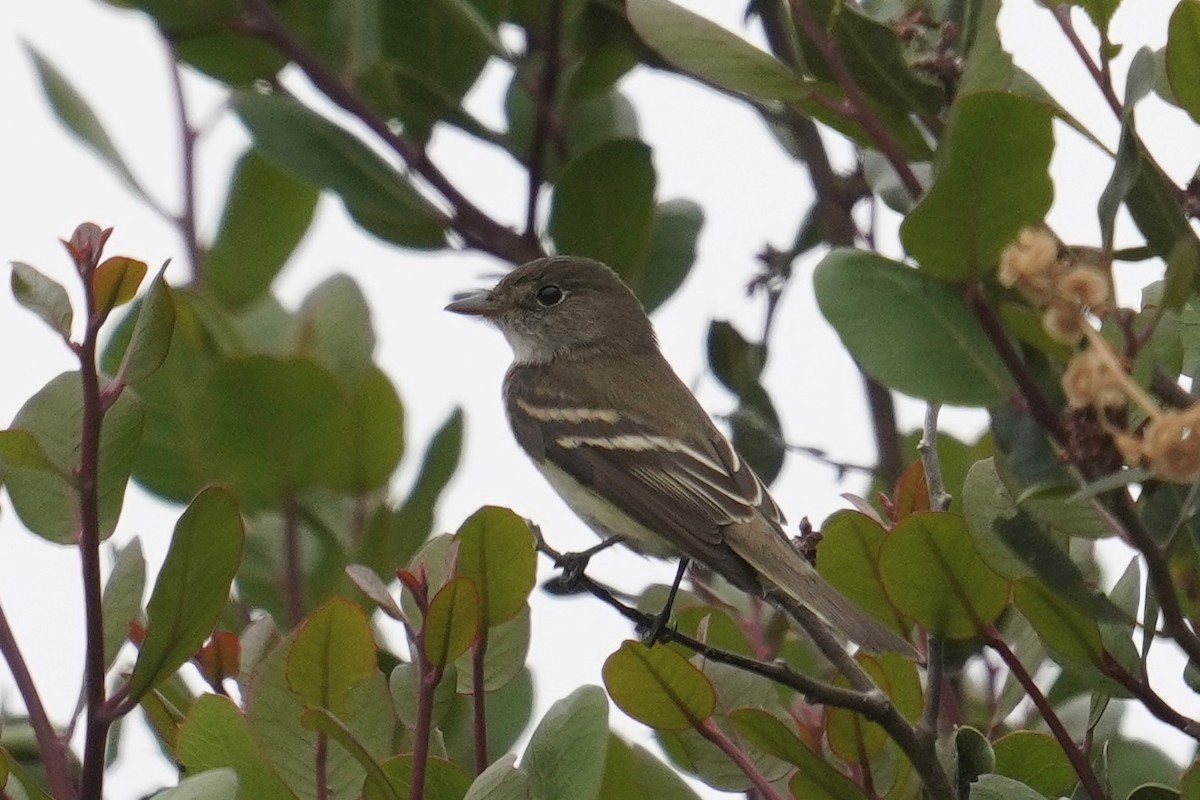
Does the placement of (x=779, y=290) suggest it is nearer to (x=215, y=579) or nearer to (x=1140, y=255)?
(x=1140, y=255)

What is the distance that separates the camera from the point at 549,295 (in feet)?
22.3

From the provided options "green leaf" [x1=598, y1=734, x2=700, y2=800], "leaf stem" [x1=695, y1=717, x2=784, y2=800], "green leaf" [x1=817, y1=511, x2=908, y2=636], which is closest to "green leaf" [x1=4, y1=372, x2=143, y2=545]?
"green leaf" [x1=598, y1=734, x2=700, y2=800]

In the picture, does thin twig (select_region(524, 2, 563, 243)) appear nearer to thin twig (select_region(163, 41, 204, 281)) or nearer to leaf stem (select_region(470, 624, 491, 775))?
thin twig (select_region(163, 41, 204, 281))

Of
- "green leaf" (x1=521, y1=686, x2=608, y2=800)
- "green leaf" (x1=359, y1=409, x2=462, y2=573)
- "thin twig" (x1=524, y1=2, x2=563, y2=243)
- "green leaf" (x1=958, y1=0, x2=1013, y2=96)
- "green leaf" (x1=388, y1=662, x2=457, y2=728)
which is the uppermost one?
"thin twig" (x1=524, y1=2, x2=563, y2=243)

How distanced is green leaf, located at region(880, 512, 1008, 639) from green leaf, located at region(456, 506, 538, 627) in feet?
1.90

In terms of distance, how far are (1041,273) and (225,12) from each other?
264 centimetres

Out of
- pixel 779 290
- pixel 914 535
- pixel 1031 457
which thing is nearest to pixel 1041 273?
pixel 1031 457

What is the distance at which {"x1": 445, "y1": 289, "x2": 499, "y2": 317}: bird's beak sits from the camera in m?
6.82

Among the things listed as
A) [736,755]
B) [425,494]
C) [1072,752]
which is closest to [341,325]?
[425,494]

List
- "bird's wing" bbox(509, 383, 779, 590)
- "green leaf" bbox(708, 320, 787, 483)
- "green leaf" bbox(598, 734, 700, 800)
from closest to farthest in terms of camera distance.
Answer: "green leaf" bbox(598, 734, 700, 800) < "green leaf" bbox(708, 320, 787, 483) < "bird's wing" bbox(509, 383, 779, 590)

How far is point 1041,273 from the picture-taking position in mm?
1958

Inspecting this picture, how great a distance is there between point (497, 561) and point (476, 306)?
3961mm

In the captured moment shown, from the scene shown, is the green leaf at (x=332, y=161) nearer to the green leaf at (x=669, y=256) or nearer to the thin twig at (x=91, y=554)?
the green leaf at (x=669, y=256)

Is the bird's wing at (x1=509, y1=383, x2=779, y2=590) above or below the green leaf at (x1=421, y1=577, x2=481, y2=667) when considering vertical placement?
above
